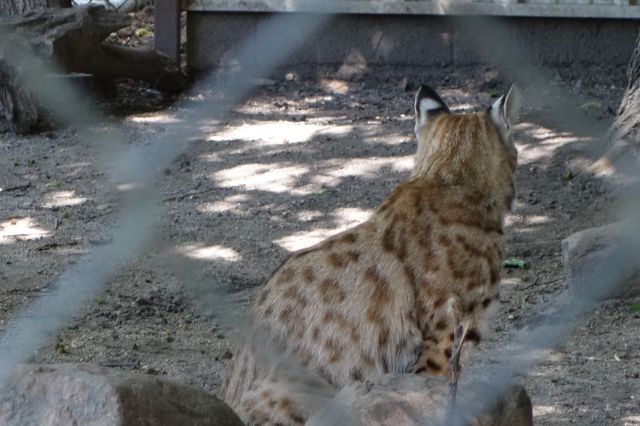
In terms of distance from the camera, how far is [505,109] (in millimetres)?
4098

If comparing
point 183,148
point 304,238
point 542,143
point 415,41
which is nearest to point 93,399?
point 183,148

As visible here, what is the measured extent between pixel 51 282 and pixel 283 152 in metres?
2.22

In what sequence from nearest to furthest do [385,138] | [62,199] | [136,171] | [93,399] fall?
[136,171] → [93,399] → [62,199] → [385,138]

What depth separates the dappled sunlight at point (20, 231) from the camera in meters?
6.17

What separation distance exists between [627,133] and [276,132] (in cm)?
237

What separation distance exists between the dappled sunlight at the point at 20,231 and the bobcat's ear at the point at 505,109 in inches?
116

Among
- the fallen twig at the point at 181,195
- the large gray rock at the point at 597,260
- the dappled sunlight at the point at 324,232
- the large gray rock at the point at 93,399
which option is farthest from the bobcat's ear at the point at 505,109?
the fallen twig at the point at 181,195

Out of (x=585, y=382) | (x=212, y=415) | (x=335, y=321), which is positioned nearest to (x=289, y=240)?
(x=585, y=382)

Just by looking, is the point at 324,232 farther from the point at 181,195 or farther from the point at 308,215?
the point at 181,195

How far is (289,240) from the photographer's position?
6.10 m

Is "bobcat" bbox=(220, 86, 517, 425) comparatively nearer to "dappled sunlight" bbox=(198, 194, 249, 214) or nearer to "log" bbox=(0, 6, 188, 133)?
"dappled sunlight" bbox=(198, 194, 249, 214)

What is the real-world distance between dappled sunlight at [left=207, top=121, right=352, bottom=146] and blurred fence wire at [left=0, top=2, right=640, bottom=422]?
65 cm

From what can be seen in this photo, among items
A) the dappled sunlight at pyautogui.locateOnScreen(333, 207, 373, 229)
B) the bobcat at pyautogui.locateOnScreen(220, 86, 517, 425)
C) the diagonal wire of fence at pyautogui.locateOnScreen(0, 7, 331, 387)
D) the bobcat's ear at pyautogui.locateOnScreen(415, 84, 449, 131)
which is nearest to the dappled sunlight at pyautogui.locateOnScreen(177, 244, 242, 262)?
the diagonal wire of fence at pyautogui.locateOnScreen(0, 7, 331, 387)

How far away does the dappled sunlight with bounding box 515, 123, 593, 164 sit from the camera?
6973mm
